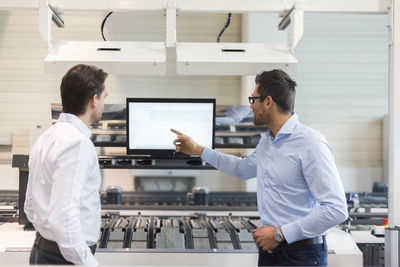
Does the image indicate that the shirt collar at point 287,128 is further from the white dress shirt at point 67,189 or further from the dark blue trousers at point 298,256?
the white dress shirt at point 67,189

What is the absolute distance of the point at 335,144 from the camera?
7594 millimetres

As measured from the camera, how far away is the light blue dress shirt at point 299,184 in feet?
6.42

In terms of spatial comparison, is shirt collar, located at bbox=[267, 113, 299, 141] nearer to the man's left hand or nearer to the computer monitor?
the man's left hand

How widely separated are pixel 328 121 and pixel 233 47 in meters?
5.34

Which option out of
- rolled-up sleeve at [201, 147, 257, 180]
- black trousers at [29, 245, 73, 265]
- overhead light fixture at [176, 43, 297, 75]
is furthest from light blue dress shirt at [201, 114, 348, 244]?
black trousers at [29, 245, 73, 265]

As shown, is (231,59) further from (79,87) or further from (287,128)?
(79,87)

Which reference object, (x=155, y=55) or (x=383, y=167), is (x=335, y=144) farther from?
(x=155, y=55)

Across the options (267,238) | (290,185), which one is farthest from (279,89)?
(267,238)

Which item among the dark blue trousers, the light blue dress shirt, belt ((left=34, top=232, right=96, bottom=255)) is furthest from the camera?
the dark blue trousers

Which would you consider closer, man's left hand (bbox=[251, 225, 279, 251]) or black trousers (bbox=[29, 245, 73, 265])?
black trousers (bbox=[29, 245, 73, 265])

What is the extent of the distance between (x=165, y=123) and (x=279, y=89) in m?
0.87

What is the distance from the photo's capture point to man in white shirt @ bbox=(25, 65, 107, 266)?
167 centimetres

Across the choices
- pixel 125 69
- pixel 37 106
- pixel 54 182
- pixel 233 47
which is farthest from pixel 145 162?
pixel 37 106

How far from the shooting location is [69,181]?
1.67 meters
